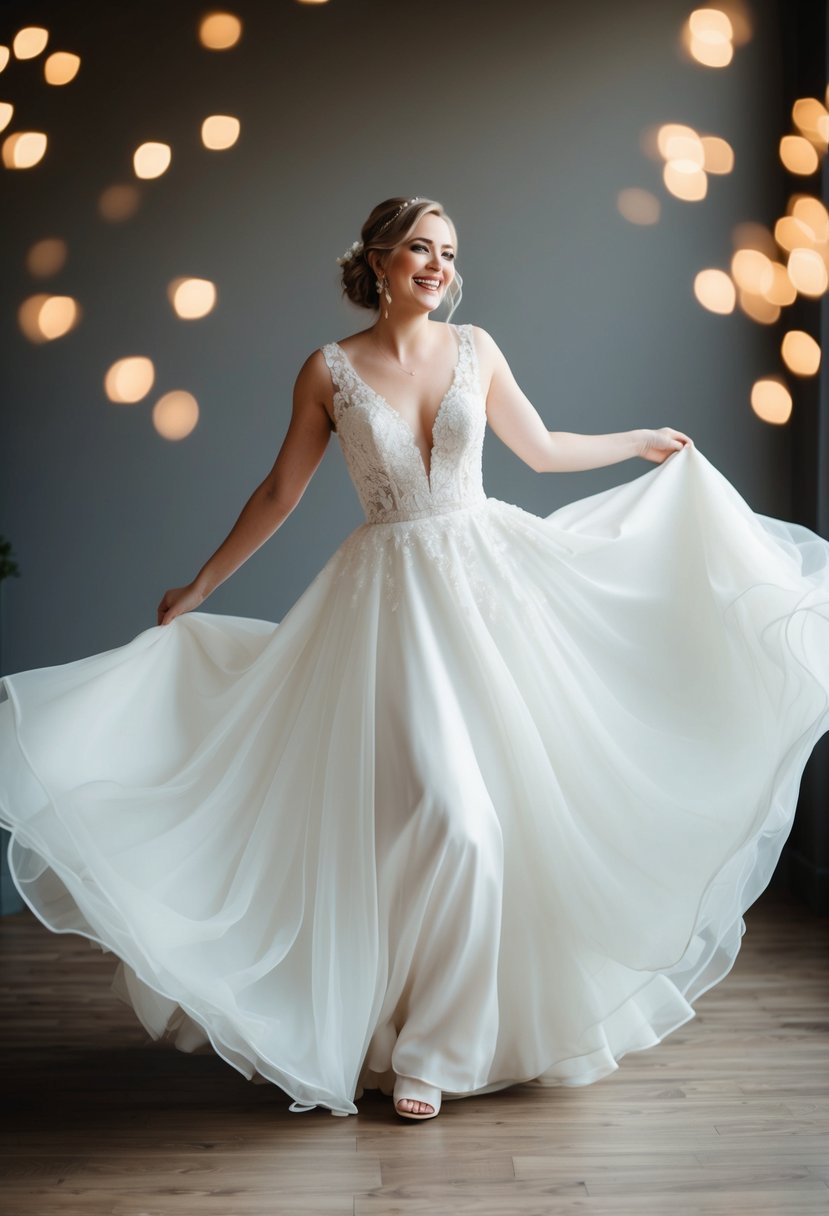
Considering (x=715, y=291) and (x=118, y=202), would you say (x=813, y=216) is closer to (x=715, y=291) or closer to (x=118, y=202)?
(x=715, y=291)

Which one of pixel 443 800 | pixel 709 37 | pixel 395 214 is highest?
pixel 709 37

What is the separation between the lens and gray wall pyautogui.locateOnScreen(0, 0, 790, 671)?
3.99 metres

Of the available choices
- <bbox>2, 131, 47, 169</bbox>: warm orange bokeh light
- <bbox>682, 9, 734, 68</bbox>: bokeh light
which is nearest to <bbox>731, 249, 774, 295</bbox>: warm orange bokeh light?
<bbox>682, 9, 734, 68</bbox>: bokeh light

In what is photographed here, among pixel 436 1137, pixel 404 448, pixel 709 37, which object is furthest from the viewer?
pixel 709 37

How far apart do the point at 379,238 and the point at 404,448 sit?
0.50 metres

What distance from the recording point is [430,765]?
252cm

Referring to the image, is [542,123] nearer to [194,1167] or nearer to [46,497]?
[46,497]

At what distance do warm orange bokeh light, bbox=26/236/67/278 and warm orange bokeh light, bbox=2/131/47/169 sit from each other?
0.82ft

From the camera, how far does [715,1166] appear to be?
2.28 metres

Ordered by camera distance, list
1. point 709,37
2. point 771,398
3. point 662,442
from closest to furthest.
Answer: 1. point 662,442
2. point 709,37
3. point 771,398

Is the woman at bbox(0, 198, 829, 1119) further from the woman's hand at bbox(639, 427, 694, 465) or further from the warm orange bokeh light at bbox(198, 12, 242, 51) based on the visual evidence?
the warm orange bokeh light at bbox(198, 12, 242, 51)

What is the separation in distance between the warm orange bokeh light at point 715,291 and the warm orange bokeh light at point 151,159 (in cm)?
174

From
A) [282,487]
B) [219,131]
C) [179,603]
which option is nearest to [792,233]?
[219,131]

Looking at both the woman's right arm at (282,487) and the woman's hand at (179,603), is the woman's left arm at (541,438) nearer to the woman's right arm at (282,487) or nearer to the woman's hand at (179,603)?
the woman's right arm at (282,487)
